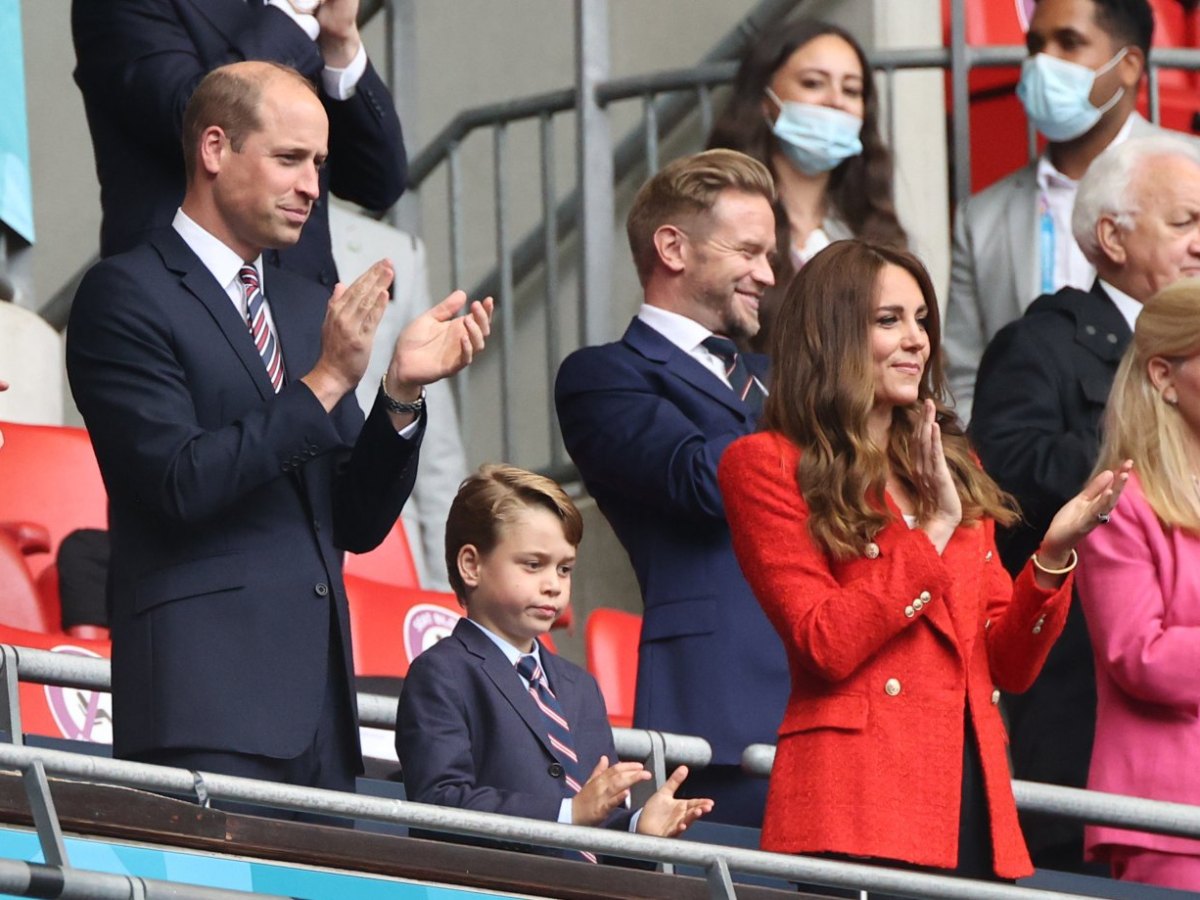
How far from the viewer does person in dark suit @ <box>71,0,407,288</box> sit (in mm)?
4984

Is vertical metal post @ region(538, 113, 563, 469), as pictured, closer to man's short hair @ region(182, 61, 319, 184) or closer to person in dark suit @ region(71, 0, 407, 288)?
person in dark suit @ region(71, 0, 407, 288)

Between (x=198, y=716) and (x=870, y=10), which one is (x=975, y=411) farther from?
(x=870, y=10)

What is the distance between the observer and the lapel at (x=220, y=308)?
14.1ft

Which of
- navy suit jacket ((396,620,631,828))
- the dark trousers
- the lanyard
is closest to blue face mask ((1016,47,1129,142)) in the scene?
the lanyard

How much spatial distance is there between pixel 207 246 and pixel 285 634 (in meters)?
0.65

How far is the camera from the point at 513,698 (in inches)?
174

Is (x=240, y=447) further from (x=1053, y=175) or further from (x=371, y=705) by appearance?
(x=1053, y=175)

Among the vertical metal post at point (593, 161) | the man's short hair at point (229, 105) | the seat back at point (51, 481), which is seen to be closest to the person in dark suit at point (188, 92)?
the man's short hair at point (229, 105)

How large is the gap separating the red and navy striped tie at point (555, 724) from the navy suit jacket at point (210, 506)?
0.35 metres

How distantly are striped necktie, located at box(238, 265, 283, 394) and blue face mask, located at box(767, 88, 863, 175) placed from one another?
247 cm

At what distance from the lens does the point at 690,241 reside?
530cm

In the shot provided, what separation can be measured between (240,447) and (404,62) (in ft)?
14.7

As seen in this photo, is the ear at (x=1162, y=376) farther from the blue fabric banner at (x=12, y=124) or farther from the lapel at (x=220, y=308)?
the blue fabric banner at (x=12, y=124)

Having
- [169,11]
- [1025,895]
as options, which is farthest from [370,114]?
[1025,895]
